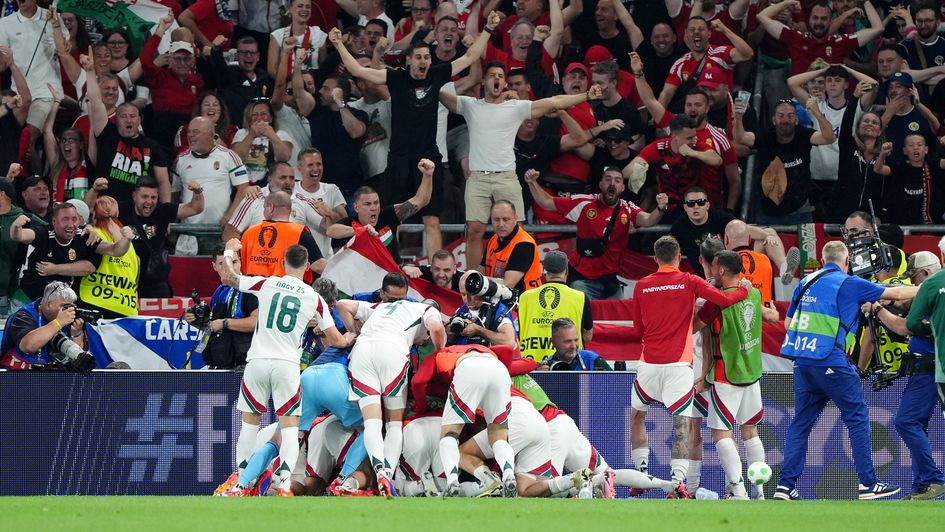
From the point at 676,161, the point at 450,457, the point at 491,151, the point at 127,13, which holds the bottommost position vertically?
the point at 450,457

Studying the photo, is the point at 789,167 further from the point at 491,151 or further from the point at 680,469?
the point at 680,469

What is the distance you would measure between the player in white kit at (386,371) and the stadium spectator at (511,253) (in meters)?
2.48

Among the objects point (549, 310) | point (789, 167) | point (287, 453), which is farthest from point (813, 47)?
point (287, 453)

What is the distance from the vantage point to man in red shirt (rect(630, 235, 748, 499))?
11312mm

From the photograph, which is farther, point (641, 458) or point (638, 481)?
point (641, 458)

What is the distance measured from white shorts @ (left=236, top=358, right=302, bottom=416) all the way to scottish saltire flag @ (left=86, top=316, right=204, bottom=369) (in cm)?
216

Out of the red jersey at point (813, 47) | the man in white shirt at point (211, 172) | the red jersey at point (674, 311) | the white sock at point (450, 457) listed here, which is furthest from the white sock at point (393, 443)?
the red jersey at point (813, 47)

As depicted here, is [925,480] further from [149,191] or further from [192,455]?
[149,191]

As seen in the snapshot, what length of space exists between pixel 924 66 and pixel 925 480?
24.7ft

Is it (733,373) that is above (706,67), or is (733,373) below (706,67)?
below

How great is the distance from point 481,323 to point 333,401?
153 cm

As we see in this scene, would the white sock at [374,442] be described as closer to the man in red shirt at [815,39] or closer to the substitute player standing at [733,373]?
the substitute player standing at [733,373]

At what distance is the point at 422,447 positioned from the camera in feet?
36.7

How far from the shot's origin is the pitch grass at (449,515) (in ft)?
26.6
